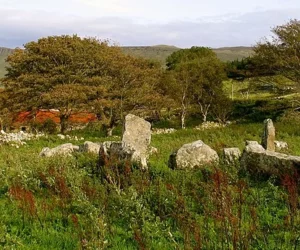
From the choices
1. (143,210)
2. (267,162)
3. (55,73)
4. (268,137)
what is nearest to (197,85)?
(55,73)

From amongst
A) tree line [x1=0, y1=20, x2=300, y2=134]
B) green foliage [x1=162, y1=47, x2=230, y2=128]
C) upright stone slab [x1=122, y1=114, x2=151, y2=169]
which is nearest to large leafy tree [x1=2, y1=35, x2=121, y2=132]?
tree line [x1=0, y1=20, x2=300, y2=134]

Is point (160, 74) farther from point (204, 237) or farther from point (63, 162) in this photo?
point (204, 237)

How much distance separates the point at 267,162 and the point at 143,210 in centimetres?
446

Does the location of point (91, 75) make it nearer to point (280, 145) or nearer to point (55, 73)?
point (55, 73)

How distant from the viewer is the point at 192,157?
1183 cm

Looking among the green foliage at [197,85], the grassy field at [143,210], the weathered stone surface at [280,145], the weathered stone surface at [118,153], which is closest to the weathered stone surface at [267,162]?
the grassy field at [143,210]

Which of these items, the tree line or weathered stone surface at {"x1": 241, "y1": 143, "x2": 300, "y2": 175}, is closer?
weathered stone surface at {"x1": 241, "y1": 143, "x2": 300, "y2": 175}

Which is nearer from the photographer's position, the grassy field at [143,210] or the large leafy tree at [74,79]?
the grassy field at [143,210]

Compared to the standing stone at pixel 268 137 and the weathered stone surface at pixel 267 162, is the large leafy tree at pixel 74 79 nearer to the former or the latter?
the standing stone at pixel 268 137

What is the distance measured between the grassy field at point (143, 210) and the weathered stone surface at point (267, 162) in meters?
0.32

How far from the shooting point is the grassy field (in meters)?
6.13

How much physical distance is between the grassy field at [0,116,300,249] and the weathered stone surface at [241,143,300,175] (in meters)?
0.32

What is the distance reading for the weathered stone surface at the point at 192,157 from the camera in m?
11.6

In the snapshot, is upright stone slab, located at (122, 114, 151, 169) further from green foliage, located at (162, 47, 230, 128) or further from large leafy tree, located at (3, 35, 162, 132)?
green foliage, located at (162, 47, 230, 128)
